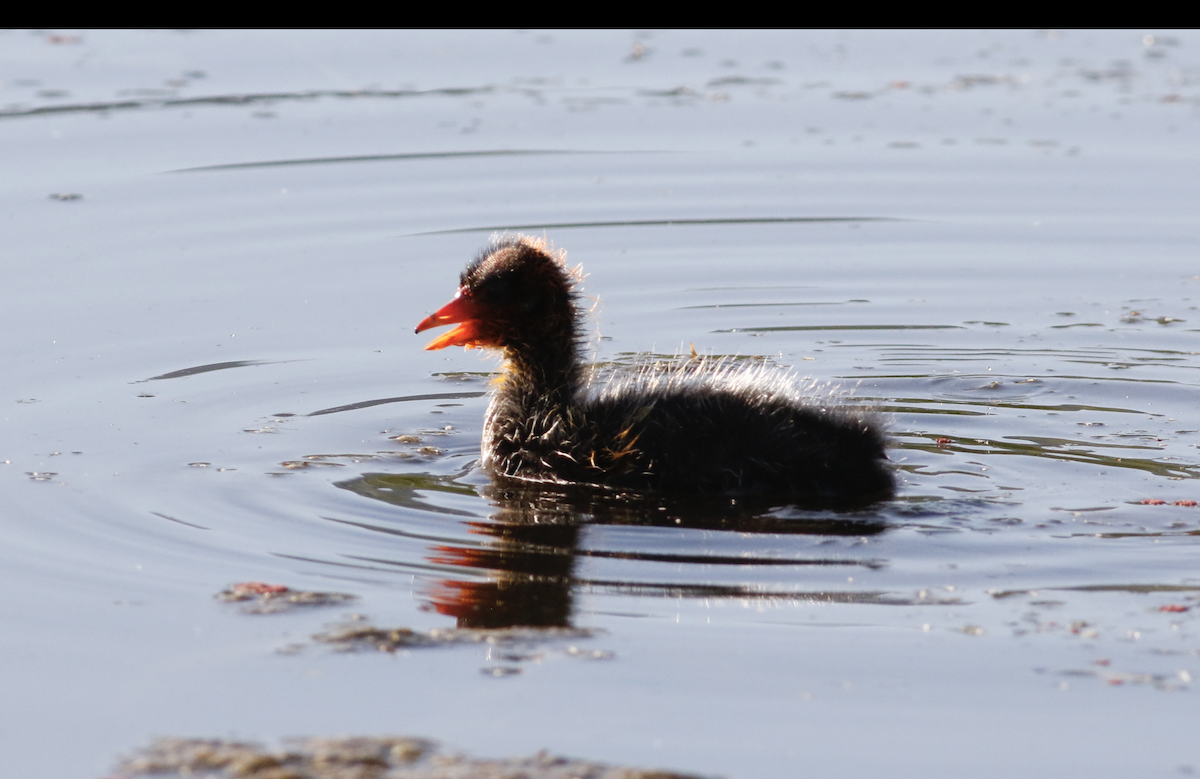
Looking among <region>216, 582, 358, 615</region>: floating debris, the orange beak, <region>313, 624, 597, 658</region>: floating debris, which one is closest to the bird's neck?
the orange beak

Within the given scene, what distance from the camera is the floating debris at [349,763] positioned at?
4.40m

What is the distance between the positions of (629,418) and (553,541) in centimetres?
85

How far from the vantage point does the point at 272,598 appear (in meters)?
5.75

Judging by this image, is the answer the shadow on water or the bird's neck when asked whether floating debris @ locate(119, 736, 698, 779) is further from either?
the bird's neck

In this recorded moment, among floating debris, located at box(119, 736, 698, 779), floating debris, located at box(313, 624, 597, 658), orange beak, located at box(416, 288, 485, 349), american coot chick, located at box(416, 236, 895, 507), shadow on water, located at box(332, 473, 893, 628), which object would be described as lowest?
floating debris, located at box(119, 736, 698, 779)

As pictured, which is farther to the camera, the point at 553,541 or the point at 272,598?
the point at 553,541

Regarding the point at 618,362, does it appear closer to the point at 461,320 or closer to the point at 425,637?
the point at 461,320

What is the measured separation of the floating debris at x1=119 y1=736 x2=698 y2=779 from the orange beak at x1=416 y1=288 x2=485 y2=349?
3.23m

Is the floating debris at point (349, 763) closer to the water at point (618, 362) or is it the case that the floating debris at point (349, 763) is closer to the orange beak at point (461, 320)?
the water at point (618, 362)

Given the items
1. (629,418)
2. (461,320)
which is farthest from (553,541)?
(461,320)

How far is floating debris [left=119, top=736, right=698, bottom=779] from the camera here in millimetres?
4402

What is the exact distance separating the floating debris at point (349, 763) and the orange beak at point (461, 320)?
3234 mm

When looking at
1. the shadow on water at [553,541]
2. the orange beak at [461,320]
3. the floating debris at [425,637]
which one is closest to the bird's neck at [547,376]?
the orange beak at [461,320]
